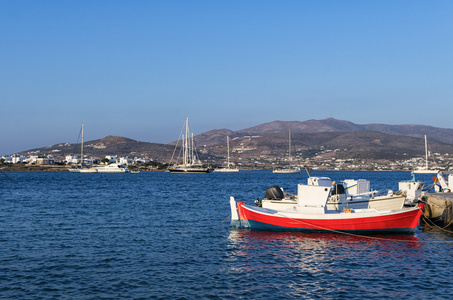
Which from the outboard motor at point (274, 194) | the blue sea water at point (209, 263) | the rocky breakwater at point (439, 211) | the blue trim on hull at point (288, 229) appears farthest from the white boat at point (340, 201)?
the blue trim on hull at point (288, 229)

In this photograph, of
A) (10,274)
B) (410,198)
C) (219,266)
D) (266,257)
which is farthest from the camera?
(410,198)

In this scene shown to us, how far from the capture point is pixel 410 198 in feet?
129

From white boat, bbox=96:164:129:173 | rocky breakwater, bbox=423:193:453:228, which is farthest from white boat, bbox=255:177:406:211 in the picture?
white boat, bbox=96:164:129:173

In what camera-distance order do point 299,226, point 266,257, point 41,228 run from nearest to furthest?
point 266,257 < point 299,226 < point 41,228

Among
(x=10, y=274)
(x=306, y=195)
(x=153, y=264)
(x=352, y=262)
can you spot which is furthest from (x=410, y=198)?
(x=10, y=274)

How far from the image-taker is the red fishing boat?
2678cm

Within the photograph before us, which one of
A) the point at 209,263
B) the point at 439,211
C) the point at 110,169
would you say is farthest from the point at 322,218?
the point at 110,169

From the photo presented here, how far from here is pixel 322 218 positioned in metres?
27.2

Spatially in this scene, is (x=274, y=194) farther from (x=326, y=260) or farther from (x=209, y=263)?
(x=209, y=263)

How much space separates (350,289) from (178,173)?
17374 centimetres

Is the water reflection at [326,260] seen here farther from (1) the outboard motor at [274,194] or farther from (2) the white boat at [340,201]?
(1) the outboard motor at [274,194]

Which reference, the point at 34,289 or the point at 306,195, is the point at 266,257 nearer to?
the point at 306,195

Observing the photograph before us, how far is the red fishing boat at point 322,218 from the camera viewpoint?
87.9 feet

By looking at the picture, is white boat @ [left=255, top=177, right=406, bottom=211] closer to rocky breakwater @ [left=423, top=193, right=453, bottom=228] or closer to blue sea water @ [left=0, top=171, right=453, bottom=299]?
rocky breakwater @ [left=423, top=193, right=453, bottom=228]
